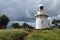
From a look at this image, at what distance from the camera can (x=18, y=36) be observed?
20.1m

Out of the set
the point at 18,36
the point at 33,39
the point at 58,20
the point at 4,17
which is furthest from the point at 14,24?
the point at 33,39

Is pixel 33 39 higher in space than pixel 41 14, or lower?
lower

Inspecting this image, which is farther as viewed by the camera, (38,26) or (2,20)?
(2,20)

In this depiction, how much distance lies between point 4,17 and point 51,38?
122 ft

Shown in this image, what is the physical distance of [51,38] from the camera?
15602 mm

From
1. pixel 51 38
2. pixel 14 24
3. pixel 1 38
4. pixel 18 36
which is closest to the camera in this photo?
pixel 51 38

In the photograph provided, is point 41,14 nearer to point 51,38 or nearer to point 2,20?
point 2,20

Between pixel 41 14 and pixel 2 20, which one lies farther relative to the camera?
pixel 2 20

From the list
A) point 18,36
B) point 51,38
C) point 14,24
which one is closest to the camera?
point 51,38

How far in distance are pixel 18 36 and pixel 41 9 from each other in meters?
22.1

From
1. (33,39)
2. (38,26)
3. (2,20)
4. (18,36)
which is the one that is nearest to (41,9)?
(38,26)

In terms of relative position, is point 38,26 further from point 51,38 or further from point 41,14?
point 51,38

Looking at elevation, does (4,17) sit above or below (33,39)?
above

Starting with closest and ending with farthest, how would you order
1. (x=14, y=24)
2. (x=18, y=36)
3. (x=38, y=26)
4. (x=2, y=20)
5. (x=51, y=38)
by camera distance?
(x=51, y=38) < (x=18, y=36) < (x=38, y=26) < (x=2, y=20) < (x=14, y=24)
